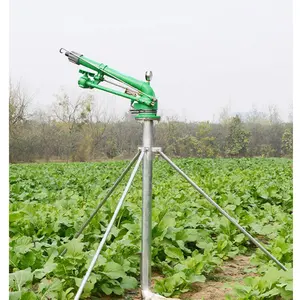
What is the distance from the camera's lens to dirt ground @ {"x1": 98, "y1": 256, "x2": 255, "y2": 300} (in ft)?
9.82

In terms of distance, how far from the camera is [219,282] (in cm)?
331

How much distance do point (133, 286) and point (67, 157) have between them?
2033cm

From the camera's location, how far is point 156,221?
148 inches

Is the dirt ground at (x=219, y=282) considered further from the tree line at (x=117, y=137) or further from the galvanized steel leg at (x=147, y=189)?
the tree line at (x=117, y=137)

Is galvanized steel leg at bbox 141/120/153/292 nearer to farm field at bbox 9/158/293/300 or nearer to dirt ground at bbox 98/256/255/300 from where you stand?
farm field at bbox 9/158/293/300

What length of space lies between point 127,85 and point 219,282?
1.63 meters

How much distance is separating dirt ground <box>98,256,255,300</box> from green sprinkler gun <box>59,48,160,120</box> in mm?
1212

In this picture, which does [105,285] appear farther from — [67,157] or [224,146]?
[224,146]

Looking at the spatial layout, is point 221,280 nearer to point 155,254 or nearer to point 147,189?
point 155,254

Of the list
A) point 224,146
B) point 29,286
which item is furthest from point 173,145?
point 29,286

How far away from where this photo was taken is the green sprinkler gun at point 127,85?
2.57 meters

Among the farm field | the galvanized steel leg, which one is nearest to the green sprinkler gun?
the galvanized steel leg

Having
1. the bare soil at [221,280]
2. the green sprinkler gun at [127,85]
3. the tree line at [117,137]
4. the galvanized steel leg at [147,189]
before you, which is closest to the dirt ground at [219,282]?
the bare soil at [221,280]

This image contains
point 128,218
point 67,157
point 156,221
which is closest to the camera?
point 156,221
